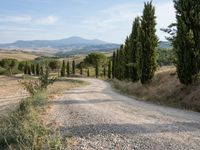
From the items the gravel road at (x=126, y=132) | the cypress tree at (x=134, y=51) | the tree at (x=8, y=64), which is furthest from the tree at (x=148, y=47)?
the tree at (x=8, y=64)

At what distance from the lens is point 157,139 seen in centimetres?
1103

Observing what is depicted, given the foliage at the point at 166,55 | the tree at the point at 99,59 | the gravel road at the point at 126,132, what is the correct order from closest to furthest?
the gravel road at the point at 126,132 → the foliage at the point at 166,55 → the tree at the point at 99,59

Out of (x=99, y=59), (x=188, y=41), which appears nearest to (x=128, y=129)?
(x=188, y=41)

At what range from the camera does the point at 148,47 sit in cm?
3691

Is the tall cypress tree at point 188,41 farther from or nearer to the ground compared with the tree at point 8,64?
farther from the ground

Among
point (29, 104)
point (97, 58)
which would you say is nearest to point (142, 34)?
point (29, 104)

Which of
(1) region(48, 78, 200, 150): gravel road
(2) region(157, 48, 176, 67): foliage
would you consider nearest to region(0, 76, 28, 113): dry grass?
(1) region(48, 78, 200, 150): gravel road

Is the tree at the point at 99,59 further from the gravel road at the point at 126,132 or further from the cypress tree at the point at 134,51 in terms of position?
the gravel road at the point at 126,132

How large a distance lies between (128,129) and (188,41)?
43.3 ft

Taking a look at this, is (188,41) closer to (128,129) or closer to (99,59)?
(128,129)

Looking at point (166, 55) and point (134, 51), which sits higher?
point (134, 51)

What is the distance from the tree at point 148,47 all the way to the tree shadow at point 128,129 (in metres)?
22.9

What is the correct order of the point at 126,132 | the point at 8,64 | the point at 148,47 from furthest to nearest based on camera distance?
the point at 8,64 < the point at 148,47 < the point at 126,132

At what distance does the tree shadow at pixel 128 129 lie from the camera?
12380mm
